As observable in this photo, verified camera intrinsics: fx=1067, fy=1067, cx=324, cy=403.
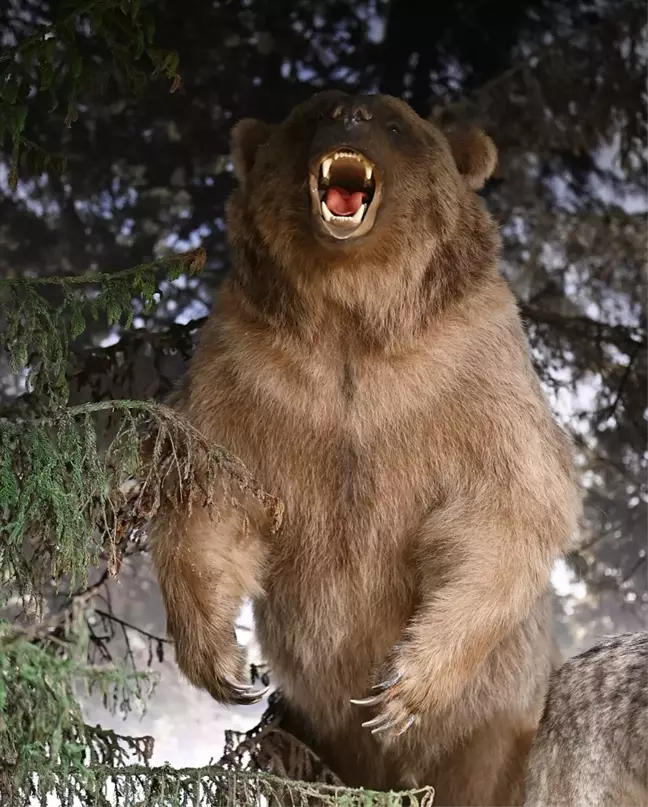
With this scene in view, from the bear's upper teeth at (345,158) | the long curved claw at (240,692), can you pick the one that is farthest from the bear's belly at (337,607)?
the bear's upper teeth at (345,158)

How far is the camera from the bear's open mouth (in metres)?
2.20

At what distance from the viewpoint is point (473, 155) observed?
265cm

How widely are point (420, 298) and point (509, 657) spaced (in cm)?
91

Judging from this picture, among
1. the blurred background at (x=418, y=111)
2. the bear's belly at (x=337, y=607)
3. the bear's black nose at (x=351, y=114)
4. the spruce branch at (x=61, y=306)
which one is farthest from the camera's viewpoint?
the blurred background at (x=418, y=111)

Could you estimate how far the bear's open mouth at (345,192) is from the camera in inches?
86.7

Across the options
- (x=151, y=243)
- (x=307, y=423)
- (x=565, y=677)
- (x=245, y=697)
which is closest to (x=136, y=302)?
(x=151, y=243)

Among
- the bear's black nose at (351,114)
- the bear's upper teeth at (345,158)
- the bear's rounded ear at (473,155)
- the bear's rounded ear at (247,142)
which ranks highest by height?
the bear's rounded ear at (247,142)

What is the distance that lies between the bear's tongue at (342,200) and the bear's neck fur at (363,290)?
0.48ft

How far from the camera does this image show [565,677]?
7.54 feet

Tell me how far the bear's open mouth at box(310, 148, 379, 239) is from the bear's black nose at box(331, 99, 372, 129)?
78 millimetres

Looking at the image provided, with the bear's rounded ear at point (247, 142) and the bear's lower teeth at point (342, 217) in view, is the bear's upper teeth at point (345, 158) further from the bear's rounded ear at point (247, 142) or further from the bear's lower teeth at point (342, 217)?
the bear's rounded ear at point (247, 142)

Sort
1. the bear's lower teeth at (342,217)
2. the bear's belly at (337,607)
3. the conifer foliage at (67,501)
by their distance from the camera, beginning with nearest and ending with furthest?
the conifer foliage at (67,501), the bear's lower teeth at (342,217), the bear's belly at (337,607)

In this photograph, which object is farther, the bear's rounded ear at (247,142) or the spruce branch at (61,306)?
the bear's rounded ear at (247,142)

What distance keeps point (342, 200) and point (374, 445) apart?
1.79 feet
